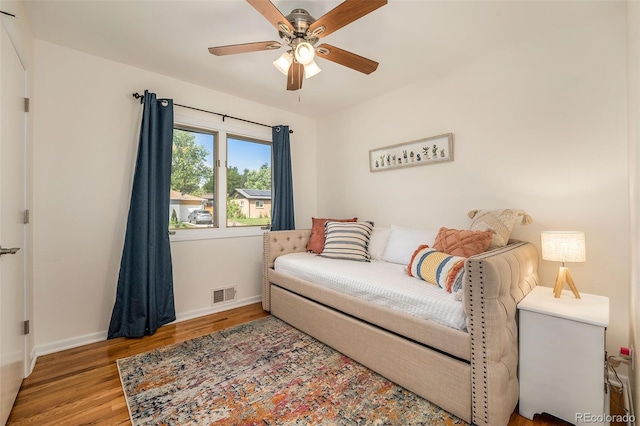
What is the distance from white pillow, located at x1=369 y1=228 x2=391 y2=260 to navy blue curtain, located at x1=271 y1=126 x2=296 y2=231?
46.6 inches

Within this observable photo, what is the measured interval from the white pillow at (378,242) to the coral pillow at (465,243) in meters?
0.78

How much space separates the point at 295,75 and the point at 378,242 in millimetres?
1764

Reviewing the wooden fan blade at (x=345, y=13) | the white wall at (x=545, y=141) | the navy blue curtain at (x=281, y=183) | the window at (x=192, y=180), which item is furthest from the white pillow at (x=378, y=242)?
→ the wooden fan blade at (x=345, y=13)

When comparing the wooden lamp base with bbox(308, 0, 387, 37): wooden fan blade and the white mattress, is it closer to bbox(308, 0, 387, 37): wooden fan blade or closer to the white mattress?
the white mattress

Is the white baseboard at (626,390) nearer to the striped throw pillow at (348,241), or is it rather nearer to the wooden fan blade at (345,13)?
the striped throw pillow at (348,241)

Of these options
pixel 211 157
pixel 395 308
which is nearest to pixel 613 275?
pixel 395 308

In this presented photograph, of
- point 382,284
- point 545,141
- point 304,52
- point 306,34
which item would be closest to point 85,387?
point 382,284

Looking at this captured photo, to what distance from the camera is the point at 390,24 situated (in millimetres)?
1970

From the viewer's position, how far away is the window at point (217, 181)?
2967 mm

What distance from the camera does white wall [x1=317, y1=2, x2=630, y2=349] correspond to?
1833 millimetres

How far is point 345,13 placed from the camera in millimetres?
1479

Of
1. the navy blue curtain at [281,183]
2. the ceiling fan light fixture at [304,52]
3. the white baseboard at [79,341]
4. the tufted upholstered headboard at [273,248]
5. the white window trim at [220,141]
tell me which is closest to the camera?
the ceiling fan light fixture at [304,52]

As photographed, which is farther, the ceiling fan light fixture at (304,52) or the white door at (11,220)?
the ceiling fan light fixture at (304,52)

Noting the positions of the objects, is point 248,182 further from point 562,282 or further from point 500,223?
point 562,282
